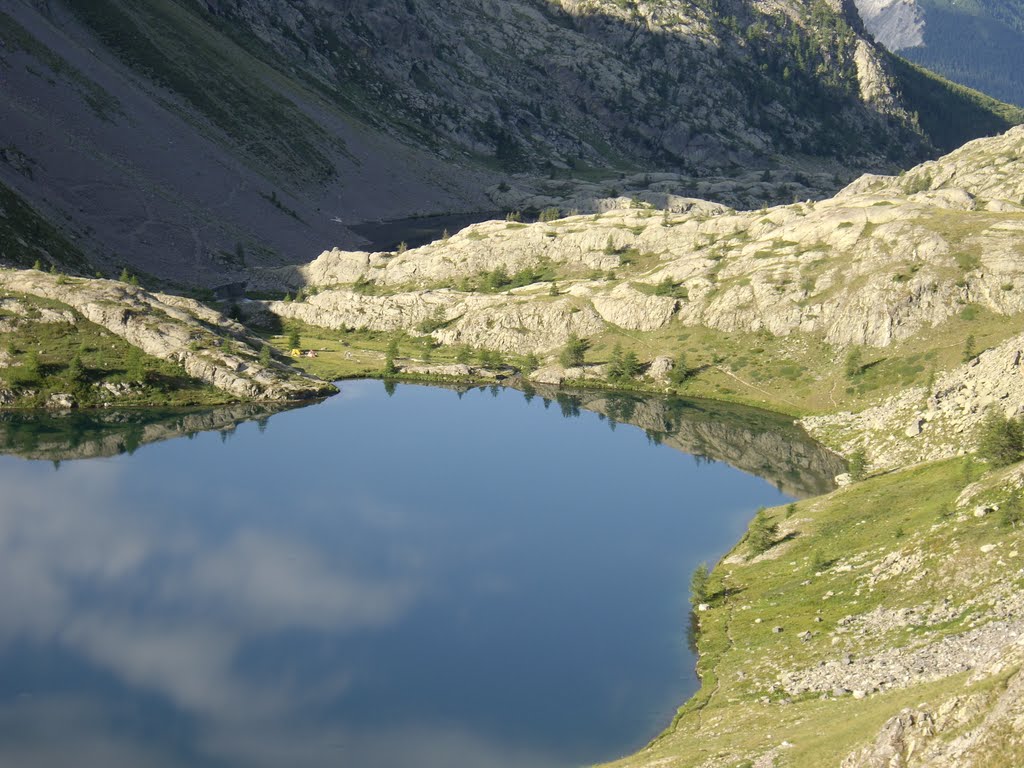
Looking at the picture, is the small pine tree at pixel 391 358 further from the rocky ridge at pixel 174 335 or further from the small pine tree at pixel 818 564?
the small pine tree at pixel 818 564

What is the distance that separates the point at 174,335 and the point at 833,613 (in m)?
105

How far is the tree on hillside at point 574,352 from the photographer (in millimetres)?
164125

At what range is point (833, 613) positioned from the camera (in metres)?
71.9

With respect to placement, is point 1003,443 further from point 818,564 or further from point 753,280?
point 753,280

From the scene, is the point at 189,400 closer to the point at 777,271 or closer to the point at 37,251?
the point at 37,251

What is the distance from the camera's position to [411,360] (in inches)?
6668

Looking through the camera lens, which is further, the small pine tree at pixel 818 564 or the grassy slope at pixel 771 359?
the grassy slope at pixel 771 359

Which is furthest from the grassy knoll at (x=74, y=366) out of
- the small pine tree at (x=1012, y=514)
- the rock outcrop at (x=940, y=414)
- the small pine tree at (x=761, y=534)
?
the small pine tree at (x=1012, y=514)

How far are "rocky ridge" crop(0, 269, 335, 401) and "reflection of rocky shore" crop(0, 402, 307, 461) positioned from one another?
581cm

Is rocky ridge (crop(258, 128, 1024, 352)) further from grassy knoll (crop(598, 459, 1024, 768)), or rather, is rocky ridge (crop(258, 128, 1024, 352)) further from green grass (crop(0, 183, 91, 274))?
grassy knoll (crop(598, 459, 1024, 768))

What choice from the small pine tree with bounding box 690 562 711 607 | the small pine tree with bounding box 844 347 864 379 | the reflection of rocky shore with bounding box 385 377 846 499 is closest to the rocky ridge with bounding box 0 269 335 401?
the reflection of rocky shore with bounding box 385 377 846 499

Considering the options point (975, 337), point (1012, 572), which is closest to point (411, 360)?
point (975, 337)

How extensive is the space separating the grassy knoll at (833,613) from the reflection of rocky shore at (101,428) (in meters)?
70.0

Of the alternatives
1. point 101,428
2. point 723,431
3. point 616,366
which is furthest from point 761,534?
point 101,428
